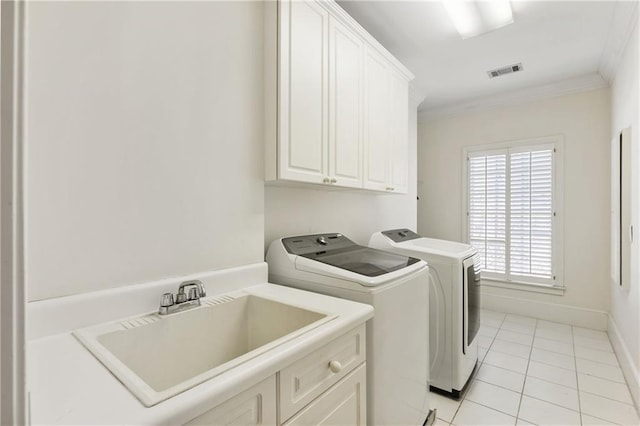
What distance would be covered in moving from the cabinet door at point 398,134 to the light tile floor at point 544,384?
157 cm

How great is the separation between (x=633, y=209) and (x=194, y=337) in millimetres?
2897

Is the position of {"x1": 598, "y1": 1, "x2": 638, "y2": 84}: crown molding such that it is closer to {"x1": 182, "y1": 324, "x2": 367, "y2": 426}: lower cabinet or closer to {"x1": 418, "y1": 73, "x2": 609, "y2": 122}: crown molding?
{"x1": 418, "y1": 73, "x2": 609, "y2": 122}: crown molding

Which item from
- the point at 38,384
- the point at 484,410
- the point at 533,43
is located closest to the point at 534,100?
the point at 533,43

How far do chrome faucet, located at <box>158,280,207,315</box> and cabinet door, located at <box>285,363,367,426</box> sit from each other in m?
0.56

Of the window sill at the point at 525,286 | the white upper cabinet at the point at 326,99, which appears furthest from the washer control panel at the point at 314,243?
the window sill at the point at 525,286

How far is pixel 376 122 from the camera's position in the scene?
2.19 m

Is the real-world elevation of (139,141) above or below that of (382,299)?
above

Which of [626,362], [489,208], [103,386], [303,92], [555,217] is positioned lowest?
[626,362]

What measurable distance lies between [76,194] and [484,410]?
8.08 feet

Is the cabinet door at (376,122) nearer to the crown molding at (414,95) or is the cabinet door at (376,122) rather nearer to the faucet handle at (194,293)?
the crown molding at (414,95)

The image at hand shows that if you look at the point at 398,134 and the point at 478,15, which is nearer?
the point at 478,15

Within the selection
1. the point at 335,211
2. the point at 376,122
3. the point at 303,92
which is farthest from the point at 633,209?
the point at 303,92

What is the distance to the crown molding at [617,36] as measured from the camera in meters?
2.01

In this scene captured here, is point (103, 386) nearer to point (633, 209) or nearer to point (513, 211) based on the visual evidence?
point (633, 209)
